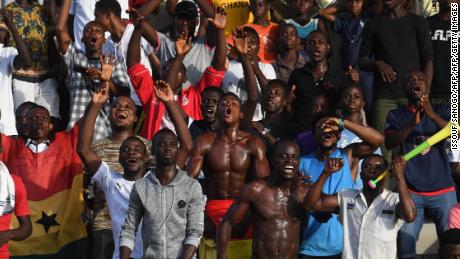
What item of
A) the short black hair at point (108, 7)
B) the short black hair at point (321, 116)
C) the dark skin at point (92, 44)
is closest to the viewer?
the short black hair at point (321, 116)

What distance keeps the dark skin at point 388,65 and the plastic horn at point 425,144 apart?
6.35ft

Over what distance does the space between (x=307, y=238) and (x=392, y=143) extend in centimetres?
147

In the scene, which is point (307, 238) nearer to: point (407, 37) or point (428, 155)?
point (428, 155)

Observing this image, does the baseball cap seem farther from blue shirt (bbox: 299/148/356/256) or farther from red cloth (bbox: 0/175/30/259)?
red cloth (bbox: 0/175/30/259)

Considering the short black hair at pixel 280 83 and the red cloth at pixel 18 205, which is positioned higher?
the short black hair at pixel 280 83

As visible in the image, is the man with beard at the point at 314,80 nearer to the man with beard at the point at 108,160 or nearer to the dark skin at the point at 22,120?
the man with beard at the point at 108,160

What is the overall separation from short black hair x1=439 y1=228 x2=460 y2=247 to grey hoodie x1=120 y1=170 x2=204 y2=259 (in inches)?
90.0

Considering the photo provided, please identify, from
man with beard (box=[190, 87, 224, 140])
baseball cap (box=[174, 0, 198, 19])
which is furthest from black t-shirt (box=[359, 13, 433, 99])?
man with beard (box=[190, 87, 224, 140])

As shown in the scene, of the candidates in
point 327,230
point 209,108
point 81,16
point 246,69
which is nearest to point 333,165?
point 327,230

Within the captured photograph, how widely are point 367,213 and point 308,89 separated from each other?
2.84 meters

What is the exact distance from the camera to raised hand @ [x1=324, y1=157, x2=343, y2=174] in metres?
12.4

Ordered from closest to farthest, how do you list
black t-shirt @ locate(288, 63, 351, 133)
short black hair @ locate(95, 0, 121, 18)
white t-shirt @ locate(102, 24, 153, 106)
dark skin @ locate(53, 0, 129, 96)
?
dark skin @ locate(53, 0, 129, 96) < black t-shirt @ locate(288, 63, 351, 133) < white t-shirt @ locate(102, 24, 153, 106) < short black hair @ locate(95, 0, 121, 18)

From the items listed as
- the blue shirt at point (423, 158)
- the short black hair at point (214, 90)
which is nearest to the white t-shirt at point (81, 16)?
the short black hair at point (214, 90)

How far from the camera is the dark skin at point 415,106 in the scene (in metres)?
13.7
